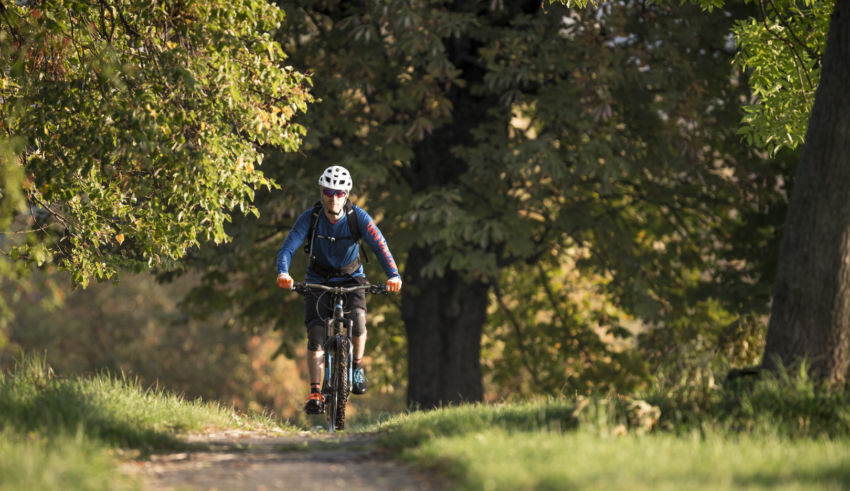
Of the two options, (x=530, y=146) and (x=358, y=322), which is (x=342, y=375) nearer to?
(x=358, y=322)

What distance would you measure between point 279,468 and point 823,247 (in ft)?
14.2

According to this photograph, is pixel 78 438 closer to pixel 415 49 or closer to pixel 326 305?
pixel 326 305

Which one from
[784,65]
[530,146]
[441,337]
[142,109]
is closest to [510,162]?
[530,146]

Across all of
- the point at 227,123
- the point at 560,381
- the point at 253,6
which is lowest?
the point at 560,381

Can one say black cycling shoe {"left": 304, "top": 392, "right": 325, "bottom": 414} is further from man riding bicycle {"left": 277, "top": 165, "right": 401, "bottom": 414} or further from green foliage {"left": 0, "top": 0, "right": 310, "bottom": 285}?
green foliage {"left": 0, "top": 0, "right": 310, "bottom": 285}

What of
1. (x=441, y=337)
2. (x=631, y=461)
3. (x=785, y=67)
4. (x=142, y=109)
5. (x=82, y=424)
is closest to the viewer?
(x=631, y=461)

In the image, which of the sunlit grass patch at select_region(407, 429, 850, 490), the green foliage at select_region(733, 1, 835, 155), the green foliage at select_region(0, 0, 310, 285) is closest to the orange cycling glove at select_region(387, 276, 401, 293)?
the green foliage at select_region(0, 0, 310, 285)

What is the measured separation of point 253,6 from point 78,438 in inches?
155

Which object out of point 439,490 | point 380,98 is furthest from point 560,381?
point 439,490

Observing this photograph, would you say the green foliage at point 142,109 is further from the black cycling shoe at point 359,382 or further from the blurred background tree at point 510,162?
the blurred background tree at point 510,162

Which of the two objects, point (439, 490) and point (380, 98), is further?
point (380, 98)

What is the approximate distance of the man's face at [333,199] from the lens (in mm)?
8430

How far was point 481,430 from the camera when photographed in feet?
21.8

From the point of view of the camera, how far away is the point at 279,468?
6016 millimetres
